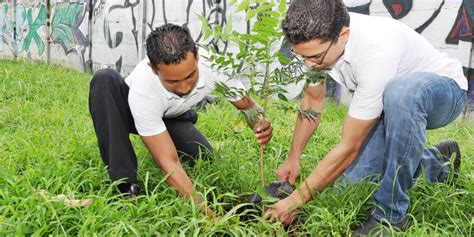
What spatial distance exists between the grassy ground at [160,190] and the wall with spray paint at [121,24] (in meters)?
1.52

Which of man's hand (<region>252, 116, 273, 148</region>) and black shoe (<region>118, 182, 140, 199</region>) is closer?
man's hand (<region>252, 116, 273, 148</region>)

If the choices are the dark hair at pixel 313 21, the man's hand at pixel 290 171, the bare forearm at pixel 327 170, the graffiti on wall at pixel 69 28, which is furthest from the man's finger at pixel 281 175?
the graffiti on wall at pixel 69 28

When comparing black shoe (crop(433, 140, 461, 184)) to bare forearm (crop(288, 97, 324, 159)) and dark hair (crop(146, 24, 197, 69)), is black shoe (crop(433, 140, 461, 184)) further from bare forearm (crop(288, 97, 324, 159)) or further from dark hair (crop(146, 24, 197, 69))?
dark hair (crop(146, 24, 197, 69))

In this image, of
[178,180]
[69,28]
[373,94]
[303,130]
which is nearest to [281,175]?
[303,130]

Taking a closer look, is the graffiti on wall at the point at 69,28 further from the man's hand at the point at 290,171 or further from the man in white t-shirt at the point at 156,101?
the man's hand at the point at 290,171

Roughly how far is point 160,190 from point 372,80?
1.28m

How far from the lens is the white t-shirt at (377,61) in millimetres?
1920

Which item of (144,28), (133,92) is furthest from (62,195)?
(144,28)

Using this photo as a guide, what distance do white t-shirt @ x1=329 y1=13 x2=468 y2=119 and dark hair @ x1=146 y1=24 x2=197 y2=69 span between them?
75cm

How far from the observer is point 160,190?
2461 mm

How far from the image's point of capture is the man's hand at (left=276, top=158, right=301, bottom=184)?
8.03ft

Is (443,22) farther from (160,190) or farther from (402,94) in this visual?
(160,190)

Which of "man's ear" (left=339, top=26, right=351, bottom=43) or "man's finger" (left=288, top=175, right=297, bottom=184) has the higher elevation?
"man's ear" (left=339, top=26, right=351, bottom=43)

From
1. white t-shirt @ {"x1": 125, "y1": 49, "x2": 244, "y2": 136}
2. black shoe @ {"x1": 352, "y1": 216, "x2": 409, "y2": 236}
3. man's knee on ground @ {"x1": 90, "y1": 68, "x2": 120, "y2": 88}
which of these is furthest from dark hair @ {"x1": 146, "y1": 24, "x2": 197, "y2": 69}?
black shoe @ {"x1": 352, "y1": 216, "x2": 409, "y2": 236}
